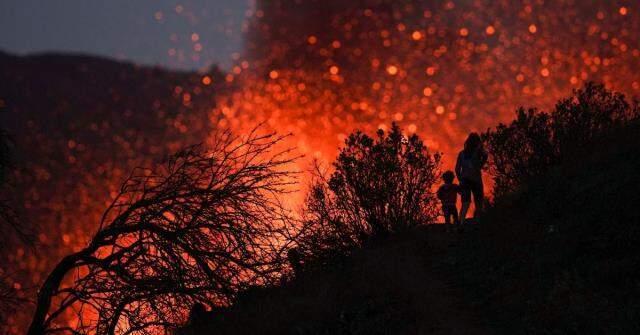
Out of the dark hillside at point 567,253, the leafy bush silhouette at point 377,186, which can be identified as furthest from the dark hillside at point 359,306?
the leafy bush silhouette at point 377,186

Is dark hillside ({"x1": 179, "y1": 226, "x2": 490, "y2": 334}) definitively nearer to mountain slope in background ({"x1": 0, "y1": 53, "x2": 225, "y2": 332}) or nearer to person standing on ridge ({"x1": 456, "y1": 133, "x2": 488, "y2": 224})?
person standing on ridge ({"x1": 456, "y1": 133, "x2": 488, "y2": 224})

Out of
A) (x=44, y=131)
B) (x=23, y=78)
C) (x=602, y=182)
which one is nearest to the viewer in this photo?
(x=602, y=182)

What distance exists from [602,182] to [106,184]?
14537 centimetres

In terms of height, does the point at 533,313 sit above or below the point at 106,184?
below

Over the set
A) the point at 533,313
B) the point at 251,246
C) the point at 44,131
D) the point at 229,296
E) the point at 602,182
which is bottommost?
the point at 533,313

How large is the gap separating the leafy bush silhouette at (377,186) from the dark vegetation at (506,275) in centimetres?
105

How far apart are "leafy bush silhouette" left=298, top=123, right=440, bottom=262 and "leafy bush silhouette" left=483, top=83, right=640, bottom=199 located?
2.05 meters

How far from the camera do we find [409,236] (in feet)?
54.2

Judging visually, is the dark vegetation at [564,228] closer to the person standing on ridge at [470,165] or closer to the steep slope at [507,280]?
the steep slope at [507,280]

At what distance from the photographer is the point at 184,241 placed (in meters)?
10.4

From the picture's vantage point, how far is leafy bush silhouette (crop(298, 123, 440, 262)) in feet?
56.6

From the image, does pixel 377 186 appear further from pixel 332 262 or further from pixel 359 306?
pixel 359 306

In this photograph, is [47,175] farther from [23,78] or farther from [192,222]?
[192,222]

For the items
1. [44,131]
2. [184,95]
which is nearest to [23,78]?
[44,131]
